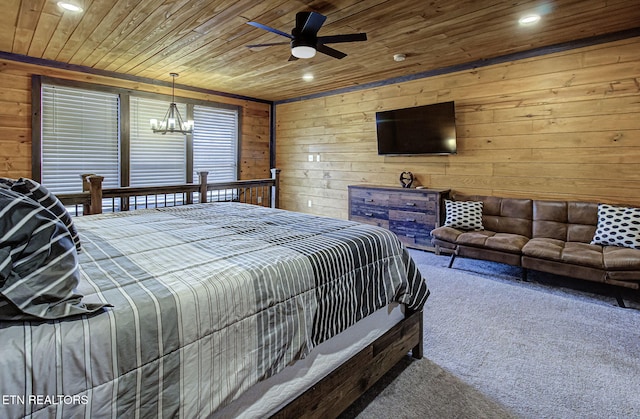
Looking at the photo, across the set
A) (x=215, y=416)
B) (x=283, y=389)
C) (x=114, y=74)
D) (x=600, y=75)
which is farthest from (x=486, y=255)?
(x=114, y=74)

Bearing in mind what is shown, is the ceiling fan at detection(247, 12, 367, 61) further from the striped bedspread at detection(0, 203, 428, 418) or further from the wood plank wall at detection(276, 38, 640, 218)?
the wood plank wall at detection(276, 38, 640, 218)

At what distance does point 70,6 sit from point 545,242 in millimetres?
5103

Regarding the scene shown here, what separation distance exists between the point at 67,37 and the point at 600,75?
5873mm

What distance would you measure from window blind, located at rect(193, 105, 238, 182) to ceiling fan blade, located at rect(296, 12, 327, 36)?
4.15m

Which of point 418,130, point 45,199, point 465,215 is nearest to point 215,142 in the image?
point 418,130

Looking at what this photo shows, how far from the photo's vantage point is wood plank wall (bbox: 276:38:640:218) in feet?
12.2

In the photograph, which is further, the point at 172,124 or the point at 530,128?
the point at 172,124

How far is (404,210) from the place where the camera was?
5094mm

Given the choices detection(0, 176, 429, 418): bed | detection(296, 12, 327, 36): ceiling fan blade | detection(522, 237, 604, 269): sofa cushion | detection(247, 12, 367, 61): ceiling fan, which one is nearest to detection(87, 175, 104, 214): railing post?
detection(0, 176, 429, 418): bed

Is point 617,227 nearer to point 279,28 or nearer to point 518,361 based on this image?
point 518,361

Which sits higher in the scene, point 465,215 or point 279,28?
point 279,28

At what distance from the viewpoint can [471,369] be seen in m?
2.18

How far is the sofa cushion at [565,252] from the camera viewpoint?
3.20m

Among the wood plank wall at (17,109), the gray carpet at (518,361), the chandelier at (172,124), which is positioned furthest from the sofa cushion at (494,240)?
the wood plank wall at (17,109)
